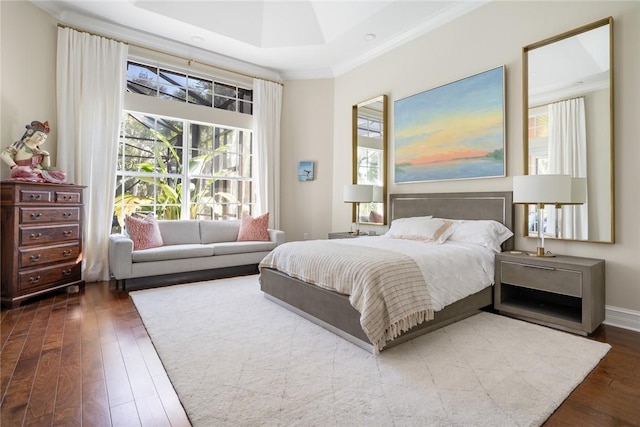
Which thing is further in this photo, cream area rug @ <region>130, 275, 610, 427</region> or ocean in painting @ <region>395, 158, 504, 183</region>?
ocean in painting @ <region>395, 158, 504, 183</region>

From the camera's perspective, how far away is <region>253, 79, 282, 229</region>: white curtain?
5.59 metres

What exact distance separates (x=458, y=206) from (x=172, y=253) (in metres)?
3.50

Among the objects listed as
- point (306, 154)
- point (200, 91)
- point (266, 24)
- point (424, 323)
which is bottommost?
point (424, 323)

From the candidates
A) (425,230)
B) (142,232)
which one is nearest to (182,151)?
(142,232)

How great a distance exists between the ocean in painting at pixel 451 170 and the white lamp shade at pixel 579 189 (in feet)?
2.31

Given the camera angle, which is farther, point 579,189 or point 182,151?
point 182,151

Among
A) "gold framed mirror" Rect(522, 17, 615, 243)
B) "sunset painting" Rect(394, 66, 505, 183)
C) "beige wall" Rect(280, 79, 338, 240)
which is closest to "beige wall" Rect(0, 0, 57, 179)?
"beige wall" Rect(280, 79, 338, 240)

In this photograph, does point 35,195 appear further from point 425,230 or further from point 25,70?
A: point 425,230

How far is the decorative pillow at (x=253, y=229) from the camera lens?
16.2 ft

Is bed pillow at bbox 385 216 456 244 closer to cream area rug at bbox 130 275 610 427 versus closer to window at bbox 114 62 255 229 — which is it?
cream area rug at bbox 130 275 610 427

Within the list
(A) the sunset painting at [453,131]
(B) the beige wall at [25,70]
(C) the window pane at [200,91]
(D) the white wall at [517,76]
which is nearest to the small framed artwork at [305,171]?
(D) the white wall at [517,76]

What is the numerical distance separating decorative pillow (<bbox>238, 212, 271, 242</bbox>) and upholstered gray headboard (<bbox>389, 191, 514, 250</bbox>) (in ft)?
6.30

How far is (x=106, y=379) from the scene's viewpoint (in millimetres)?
1826

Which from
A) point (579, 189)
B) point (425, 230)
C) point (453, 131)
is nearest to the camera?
point (579, 189)
